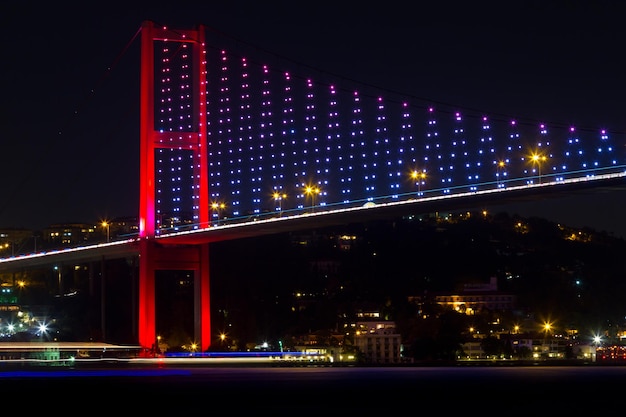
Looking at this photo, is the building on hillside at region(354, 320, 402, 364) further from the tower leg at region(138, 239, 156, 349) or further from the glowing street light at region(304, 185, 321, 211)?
the tower leg at region(138, 239, 156, 349)

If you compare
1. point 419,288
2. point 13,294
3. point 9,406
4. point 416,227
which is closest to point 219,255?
point 419,288

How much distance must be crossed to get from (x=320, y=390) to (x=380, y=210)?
37.9 feet

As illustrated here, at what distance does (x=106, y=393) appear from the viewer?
30.4 meters

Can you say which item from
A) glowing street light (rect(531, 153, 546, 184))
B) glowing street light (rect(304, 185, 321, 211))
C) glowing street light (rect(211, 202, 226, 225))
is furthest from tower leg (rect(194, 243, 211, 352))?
glowing street light (rect(531, 153, 546, 184))

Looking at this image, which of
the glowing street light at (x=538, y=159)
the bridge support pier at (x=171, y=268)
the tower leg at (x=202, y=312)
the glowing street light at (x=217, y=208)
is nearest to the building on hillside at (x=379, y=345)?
the tower leg at (x=202, y=312)

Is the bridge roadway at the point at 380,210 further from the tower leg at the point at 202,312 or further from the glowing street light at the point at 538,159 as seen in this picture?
the tower leg at the point at 202,312

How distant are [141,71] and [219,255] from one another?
24836 millimetres

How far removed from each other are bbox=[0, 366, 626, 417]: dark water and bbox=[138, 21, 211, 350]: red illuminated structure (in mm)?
6303

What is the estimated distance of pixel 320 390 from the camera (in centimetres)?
3069

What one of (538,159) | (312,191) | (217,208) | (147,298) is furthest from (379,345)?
(538,159)

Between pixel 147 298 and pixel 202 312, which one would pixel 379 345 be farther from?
pixel 147 298

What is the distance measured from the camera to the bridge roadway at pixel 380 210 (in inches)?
1465

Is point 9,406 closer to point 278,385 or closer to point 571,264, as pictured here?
point 278,385

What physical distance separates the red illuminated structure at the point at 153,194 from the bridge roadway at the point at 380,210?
0.53 meters
